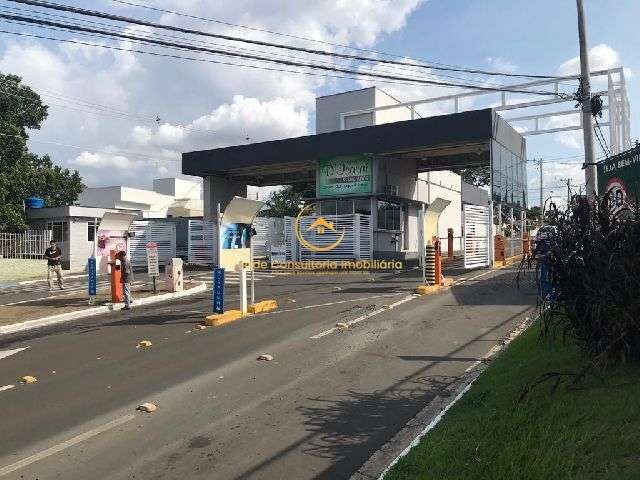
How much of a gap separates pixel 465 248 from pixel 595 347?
1671 cm

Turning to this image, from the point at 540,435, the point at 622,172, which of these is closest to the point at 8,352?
the point at 540,435

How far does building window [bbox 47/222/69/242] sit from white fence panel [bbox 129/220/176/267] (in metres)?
3.38

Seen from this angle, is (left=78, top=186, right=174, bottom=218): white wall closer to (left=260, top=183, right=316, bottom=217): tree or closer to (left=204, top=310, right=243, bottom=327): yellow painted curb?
(left=260, top=183, right=316, bottom=217): tree

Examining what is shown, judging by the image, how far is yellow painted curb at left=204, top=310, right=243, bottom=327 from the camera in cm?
1173

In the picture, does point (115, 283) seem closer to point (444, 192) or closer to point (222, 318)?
point (222, 318)

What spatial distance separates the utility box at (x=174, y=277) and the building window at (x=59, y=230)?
15.1 metres

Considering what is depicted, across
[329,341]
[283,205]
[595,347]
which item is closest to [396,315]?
[329,341]

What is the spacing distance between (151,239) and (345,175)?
1180 centimetres

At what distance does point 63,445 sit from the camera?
17.4ft

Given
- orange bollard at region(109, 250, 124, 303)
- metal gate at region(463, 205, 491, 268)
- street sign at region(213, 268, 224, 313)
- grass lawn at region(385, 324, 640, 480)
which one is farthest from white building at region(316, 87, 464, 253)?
grass lawn at region(385, 324, 640, 480)

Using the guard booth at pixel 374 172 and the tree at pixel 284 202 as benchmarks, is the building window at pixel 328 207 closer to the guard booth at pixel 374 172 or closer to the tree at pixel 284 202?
the guard booth at pixel 374 172

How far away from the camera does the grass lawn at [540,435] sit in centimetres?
367

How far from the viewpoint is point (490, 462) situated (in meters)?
4.02

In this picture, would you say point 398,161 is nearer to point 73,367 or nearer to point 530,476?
point 73,367
